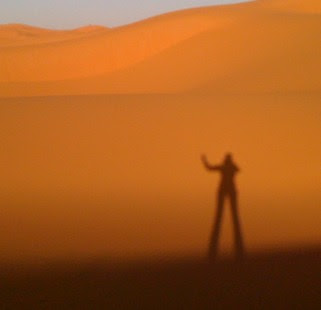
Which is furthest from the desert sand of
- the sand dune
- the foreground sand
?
the sand dune

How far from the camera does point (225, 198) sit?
642 cm

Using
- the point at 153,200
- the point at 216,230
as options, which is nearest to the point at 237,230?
the point at 216,230

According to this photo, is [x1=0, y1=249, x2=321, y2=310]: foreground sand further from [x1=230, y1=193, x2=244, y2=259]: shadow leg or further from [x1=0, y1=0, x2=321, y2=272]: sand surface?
[x1=0, y1=0, x2=321, y2=272]: sand surface

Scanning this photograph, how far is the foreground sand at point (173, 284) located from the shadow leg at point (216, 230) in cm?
22

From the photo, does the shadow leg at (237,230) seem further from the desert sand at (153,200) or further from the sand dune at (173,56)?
the sand dune at (173,56)

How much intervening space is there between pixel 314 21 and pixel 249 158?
16.7 meters

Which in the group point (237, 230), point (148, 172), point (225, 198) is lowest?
point (237, 230)

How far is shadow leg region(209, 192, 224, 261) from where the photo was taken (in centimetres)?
552

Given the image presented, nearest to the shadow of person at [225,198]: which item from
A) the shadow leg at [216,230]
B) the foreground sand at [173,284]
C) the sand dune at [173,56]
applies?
the shadow leg at [216,230]

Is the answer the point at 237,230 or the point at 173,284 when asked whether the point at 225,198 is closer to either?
the point at 237,230

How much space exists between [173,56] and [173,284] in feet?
56.1

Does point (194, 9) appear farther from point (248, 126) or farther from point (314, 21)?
point (248, 126)

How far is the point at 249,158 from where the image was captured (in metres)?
6.95

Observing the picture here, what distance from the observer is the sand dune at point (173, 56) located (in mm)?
18469
